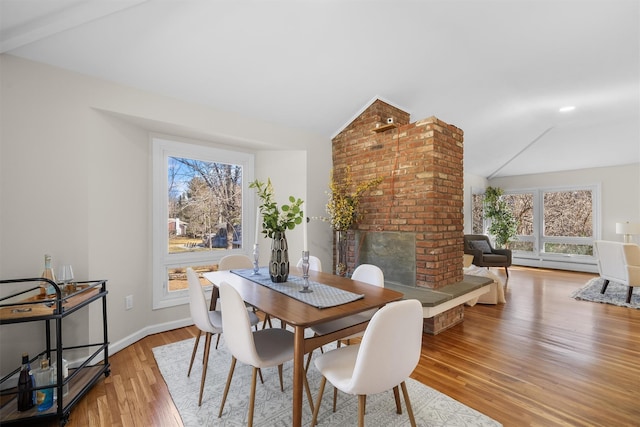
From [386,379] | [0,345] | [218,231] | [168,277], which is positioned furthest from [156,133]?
[386,379]

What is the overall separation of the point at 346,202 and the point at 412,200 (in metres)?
0.81

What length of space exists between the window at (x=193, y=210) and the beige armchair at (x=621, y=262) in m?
5.10

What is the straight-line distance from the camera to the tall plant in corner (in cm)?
680

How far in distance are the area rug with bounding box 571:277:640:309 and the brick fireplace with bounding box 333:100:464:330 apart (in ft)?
8.16

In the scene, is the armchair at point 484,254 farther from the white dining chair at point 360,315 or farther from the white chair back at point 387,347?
the white chair back at point 387,347

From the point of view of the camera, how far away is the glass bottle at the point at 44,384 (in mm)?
1714

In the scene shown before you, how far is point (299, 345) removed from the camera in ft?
4.49

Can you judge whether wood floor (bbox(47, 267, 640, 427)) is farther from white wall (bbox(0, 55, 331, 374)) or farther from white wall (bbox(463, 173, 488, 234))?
white wall (bbox(463, 173, 488, 234))

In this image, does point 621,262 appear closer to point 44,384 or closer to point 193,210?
point 193,210

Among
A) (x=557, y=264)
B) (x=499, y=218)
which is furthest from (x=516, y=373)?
(x=557, y=264)

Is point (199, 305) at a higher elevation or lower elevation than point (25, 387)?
higher

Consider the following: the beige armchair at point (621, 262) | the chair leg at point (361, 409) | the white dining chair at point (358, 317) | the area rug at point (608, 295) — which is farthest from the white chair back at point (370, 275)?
the beige armchair at point (621, 262)

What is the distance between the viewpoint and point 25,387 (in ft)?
5.63

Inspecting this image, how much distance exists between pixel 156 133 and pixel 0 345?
6.85 ft
